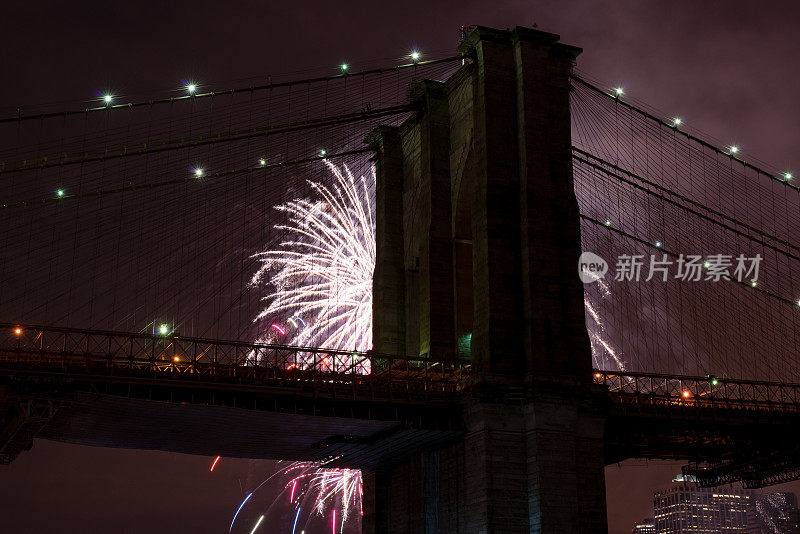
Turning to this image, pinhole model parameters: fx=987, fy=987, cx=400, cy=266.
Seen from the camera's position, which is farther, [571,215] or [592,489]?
[571,215]

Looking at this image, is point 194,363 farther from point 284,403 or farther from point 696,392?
point 696,392

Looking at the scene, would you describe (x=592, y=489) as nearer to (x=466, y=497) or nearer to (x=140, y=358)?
(x=466, y=497)

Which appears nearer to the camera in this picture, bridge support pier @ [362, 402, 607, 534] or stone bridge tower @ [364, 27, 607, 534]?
bridge support pier @ [362, 402, 607, 534]

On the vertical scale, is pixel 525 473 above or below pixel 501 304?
below

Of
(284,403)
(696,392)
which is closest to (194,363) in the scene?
(284,403)

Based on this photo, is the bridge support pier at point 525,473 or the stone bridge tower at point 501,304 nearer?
the bridge support pier at point 525,473

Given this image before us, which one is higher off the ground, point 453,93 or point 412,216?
point 453,93

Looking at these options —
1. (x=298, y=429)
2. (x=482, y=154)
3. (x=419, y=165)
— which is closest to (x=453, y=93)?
(x=419, y=165)

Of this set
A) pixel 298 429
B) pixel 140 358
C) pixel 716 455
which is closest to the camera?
pixel 140 358
